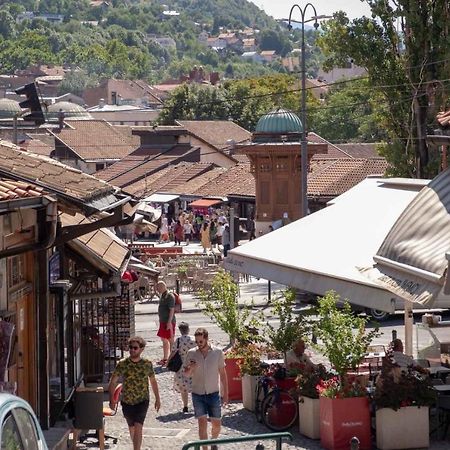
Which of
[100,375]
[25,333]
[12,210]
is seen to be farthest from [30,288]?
[100,375]

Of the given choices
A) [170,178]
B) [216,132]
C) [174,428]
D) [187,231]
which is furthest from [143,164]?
[174,428]

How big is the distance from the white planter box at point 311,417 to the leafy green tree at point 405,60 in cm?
2249

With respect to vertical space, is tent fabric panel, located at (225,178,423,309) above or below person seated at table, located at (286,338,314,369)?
above

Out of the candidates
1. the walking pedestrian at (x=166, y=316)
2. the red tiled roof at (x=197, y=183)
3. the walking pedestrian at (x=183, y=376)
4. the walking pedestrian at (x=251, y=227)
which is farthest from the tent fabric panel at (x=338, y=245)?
the red tiled roof at (x=197, y=183)

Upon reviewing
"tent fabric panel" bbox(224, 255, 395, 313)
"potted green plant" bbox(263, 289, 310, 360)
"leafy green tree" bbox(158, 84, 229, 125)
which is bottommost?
"potted green plant" bbox(263, 289, 310, 360)

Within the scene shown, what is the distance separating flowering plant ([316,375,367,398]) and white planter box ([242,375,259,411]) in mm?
2039

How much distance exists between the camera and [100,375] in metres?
20.3

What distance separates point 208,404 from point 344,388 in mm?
1493

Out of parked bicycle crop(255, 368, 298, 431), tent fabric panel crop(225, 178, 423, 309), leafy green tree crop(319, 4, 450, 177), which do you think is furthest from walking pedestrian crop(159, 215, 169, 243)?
parked bicycle crop(255, 368, 298, 431)

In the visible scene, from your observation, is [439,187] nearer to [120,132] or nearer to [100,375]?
[100,375]

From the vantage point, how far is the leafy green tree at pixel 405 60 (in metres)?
37.8

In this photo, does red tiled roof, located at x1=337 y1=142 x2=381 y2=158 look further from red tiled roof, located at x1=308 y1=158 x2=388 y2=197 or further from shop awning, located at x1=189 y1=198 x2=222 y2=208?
red tiled roof, located at x1=308 y1=158 x2=388 y2=197

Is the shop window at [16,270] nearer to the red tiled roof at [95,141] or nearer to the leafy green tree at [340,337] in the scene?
the leafy green tree at [340,337]

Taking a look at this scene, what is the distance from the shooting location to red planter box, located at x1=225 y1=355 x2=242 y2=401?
1850cm
